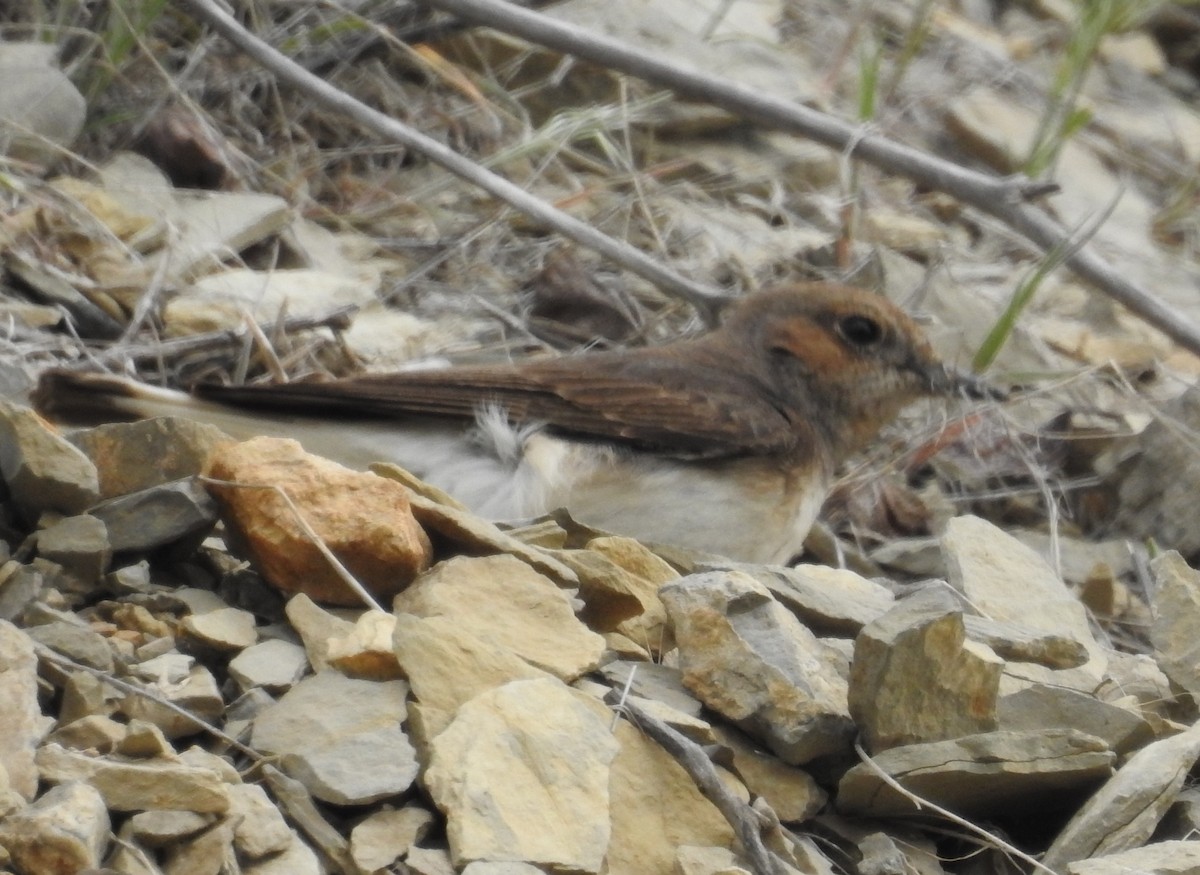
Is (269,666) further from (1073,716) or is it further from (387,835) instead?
(1073,716)

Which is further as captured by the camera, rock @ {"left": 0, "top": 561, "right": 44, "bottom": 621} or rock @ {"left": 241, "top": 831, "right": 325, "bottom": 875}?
rock @ {"left": 0, "top": 561, "right": 44, "bottom": 621}

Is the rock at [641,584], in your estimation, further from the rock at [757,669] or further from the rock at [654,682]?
the rock at [757,669]

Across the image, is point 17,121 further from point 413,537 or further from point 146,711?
point 146,711

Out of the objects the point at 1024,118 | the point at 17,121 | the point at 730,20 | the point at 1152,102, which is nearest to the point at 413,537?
the point at 17,121

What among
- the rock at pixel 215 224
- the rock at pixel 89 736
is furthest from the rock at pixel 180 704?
the rock at pixel 215 224

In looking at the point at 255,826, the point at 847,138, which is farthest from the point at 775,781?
the point at 847,138

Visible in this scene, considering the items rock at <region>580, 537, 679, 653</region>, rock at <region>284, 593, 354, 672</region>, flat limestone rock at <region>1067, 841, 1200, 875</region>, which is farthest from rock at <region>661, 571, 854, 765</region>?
rock at <region>284, 593, 354, 672</region>

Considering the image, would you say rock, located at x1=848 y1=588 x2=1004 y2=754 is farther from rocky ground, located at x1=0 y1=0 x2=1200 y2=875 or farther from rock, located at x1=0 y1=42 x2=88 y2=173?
rock, located at x1=0 y1=42 x2=88 y2=173
